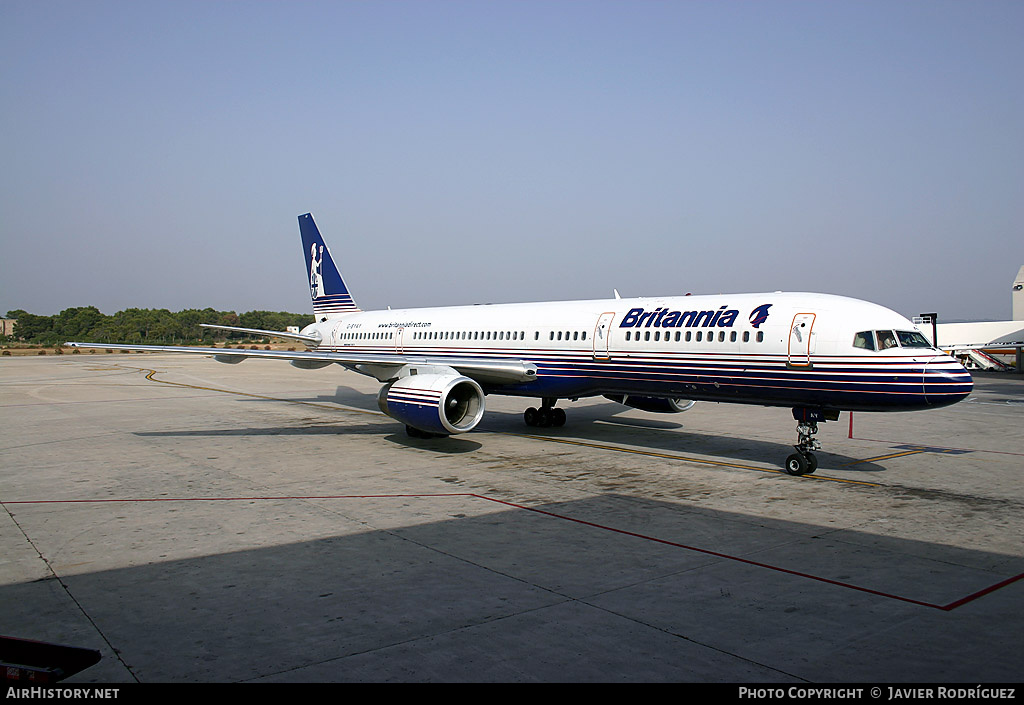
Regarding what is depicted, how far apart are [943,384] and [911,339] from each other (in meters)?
1.05

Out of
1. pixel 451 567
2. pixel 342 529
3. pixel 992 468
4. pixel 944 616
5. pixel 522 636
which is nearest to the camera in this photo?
pixel 522 636

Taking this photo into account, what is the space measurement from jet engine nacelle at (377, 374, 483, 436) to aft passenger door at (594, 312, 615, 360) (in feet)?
10.2

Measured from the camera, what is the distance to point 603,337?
1753cm

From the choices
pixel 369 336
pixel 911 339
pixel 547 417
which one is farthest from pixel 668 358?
pixel 369 336

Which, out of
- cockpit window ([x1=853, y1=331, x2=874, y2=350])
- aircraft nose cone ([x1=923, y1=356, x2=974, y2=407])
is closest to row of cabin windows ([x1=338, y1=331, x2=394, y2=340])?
cockpit window ([x1=853, y1=331, x2=874, y2=350])

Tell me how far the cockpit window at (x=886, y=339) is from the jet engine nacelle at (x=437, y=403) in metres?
8.63

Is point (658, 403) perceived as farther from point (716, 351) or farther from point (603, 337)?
point (716, 351)

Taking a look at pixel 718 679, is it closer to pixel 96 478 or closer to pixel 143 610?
pixel 143 610

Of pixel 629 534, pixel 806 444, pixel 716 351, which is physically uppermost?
pixel 716 351

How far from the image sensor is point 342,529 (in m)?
10.2

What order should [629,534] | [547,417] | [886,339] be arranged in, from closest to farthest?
[629,534], [886,339], [547,417]

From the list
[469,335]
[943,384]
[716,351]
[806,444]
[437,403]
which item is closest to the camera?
[943,384]
